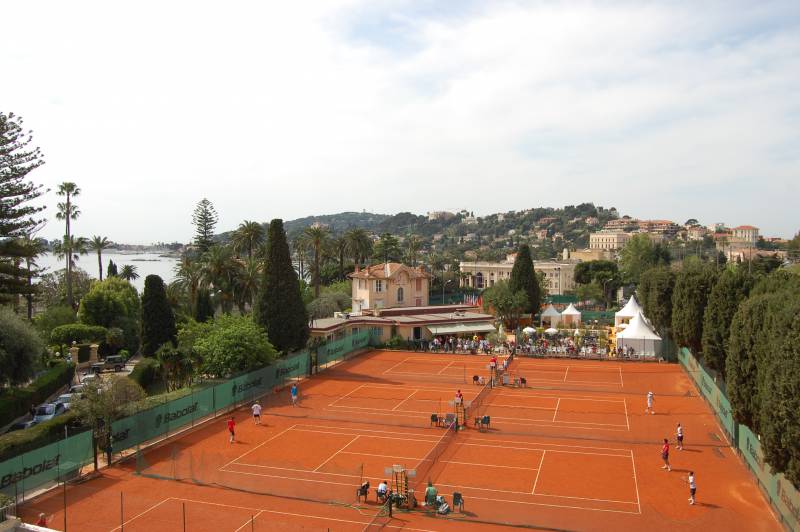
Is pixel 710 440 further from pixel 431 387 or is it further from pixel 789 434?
pixel 431 387

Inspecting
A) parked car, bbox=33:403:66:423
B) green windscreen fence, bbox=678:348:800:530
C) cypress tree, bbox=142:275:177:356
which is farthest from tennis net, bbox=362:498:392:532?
cypress tree, bbox=142:275:177:356

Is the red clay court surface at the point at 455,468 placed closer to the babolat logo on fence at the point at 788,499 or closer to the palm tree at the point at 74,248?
the babolat logo on fence at the point at 788,499

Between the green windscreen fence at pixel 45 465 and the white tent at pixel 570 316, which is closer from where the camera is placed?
the green windscreen fence at pixel 45 465

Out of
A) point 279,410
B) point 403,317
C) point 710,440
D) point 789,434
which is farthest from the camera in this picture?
point 403,317

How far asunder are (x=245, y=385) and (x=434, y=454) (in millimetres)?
12708

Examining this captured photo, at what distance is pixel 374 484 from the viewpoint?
22891 millimetres

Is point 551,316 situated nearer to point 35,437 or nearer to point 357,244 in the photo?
point 357,244

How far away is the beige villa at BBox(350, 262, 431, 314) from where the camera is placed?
63.4 meters

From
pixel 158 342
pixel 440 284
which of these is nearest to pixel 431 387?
pixel 158 342

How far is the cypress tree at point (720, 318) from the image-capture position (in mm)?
31344

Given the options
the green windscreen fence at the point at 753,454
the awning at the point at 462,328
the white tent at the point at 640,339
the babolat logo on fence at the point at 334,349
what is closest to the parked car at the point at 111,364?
the babolat logo on fence at the point at 334,349

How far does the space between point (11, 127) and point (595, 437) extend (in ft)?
124

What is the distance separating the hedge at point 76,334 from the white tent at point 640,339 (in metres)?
38.9

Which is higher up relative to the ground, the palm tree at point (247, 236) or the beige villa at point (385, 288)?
the palm tree at point (247, 236)
